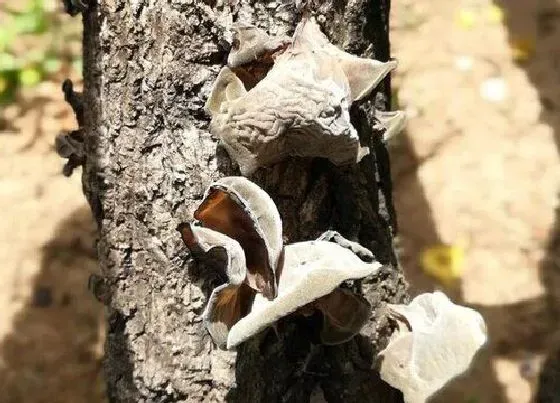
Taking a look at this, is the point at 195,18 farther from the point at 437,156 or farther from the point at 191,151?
the point at 437,156

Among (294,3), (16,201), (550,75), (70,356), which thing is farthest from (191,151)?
(550,75)

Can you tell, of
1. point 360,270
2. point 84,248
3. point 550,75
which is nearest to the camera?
point 360,270

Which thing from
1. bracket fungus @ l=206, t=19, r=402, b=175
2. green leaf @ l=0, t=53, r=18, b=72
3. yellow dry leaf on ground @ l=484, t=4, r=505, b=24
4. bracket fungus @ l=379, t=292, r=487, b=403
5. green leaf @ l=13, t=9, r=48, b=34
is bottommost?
yellow dry leaf on ground @ l=484, t=4, r=505, b=24

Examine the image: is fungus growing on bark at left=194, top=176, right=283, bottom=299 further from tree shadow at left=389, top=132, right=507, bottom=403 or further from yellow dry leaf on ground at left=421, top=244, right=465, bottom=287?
yellow dry leaf on ground at left=421, top=244, right=465, bottom=287

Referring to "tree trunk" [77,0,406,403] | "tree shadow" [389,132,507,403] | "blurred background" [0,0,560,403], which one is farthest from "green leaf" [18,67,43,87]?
"tree trunk" [77,0,406,403]

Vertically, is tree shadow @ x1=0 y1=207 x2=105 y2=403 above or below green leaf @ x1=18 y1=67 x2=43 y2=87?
below

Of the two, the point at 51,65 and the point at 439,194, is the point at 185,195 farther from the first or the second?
the point at 51,65

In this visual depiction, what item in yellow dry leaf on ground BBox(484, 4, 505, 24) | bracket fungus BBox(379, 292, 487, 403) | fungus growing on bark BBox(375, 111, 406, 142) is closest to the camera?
bracket fungus BBox(379, 292, 487, 403)
